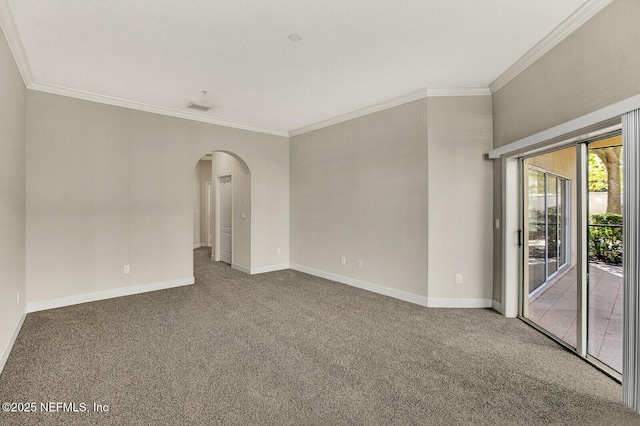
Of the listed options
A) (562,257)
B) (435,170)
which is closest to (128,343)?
(435,170)

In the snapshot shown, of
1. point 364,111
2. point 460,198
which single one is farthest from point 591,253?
point 364,111

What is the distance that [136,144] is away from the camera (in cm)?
468

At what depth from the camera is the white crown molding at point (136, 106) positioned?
3.97m

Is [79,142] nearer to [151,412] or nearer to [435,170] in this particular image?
[151,412]

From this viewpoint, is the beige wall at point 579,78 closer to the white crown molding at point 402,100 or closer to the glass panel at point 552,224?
the white crown molding at point 402,100

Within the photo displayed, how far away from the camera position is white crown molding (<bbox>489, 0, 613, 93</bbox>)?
2.38 meters

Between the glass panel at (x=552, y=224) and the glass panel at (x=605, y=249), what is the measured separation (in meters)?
1.74

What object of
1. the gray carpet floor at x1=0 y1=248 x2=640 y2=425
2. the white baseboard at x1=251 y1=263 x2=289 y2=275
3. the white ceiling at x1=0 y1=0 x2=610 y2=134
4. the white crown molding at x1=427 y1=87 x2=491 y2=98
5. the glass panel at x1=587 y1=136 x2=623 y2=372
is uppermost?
the white ceiling at x1=0 y1=0 x2=610 y2=134

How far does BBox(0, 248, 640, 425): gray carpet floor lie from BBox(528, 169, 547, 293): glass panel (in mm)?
930

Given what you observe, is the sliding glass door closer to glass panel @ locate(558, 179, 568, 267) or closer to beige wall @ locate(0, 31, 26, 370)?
glass panel @ locate(558, 179, 568, 267)

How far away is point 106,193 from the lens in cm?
443

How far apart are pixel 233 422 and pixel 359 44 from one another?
3.28 metres

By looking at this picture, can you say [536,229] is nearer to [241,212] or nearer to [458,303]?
[458,303]

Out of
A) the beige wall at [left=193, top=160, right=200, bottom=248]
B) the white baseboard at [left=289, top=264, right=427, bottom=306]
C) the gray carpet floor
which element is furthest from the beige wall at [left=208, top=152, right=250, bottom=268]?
the beige wall at [left=193, top=160, right=200, bottom=248]
